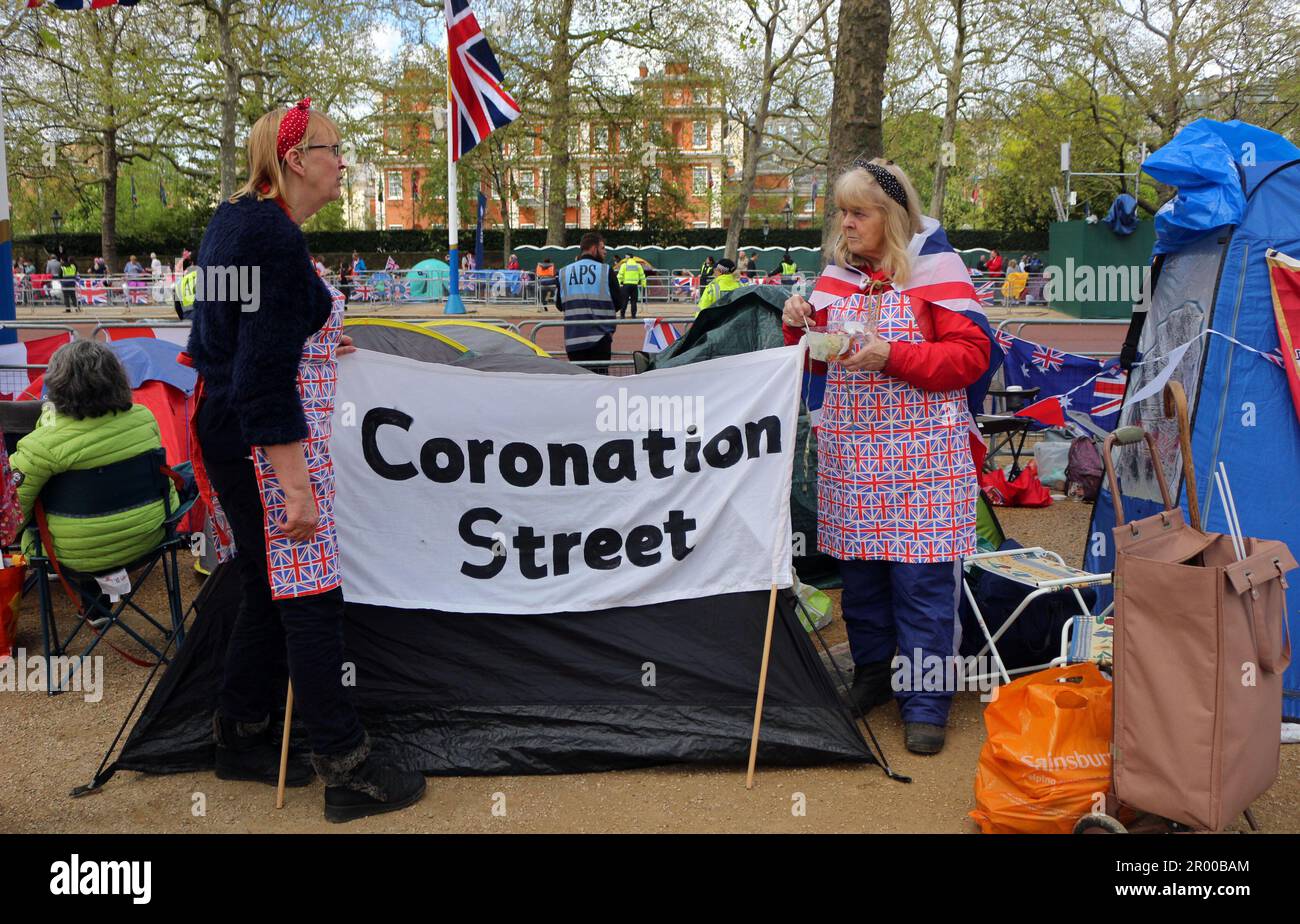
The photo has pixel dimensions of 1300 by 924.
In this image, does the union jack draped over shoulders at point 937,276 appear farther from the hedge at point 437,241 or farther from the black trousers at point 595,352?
the hedge at point 437,241

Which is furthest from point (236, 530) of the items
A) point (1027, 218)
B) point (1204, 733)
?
point (1027, 218)

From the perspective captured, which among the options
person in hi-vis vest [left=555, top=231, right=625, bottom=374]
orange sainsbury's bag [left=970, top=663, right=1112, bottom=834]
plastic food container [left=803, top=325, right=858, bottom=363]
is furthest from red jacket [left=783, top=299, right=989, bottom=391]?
person in hi-vis vest [left=555, top=231, right=625, bottom=374]

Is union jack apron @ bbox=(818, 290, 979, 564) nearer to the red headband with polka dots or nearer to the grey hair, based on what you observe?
the red headband with polka dots

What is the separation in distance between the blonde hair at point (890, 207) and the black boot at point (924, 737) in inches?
64.2

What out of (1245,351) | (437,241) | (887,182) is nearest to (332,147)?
(887,182)

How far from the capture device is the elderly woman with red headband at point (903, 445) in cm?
385

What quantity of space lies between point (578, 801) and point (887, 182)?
95.7 inches

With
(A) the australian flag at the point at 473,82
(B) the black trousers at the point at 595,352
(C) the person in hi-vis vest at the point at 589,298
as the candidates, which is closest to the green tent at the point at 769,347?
(B) the black trousers at the point at 595,352

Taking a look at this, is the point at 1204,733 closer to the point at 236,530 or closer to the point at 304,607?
the point at 304,607

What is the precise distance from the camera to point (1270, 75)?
2753cm

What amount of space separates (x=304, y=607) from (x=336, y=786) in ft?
2.04

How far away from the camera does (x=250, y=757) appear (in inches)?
147

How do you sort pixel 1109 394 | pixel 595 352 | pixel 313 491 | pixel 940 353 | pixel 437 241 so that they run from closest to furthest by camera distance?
pixel 313 491 → pixel 940 353 → pixel 1109 394 → pixel 595 352 → pixel 437 241

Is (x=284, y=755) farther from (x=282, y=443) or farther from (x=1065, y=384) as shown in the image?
(x=1065, y=384)
